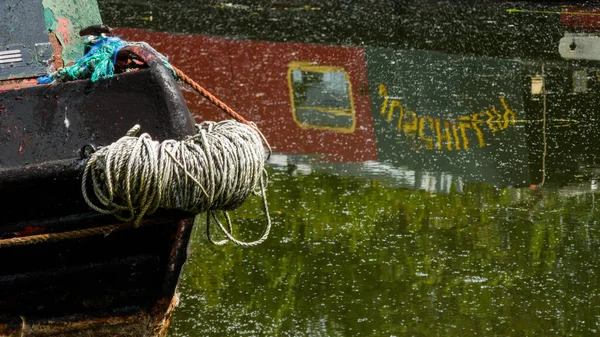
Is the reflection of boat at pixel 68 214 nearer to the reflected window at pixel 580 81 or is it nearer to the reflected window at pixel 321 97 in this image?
the reflected window at pixel 321 97

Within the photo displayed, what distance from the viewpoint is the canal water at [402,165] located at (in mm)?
4496

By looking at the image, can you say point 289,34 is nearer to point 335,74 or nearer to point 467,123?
point 335,74

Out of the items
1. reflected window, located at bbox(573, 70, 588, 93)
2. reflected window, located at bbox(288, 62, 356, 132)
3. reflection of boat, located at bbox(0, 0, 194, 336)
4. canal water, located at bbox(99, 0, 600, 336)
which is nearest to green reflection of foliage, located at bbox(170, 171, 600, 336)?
canal water, located at bbox(99, 0, 600, 336)

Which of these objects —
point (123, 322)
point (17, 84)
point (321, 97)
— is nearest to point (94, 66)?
point (17, 84)

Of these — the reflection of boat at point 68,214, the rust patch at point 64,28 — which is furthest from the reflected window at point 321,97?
the reflection of boat at point 68,214

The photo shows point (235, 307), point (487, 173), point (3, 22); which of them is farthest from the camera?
point (487, 173)

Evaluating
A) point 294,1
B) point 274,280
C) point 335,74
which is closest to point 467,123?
point 335,74

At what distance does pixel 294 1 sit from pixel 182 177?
24.4ft

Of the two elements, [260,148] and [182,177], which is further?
[260,148]

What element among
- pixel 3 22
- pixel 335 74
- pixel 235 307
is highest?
pixel 3 22

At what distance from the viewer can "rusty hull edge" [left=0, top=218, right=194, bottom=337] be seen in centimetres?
375

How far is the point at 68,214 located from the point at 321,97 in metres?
4.13

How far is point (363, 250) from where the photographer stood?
5.02 meters

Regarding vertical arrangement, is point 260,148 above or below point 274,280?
above
